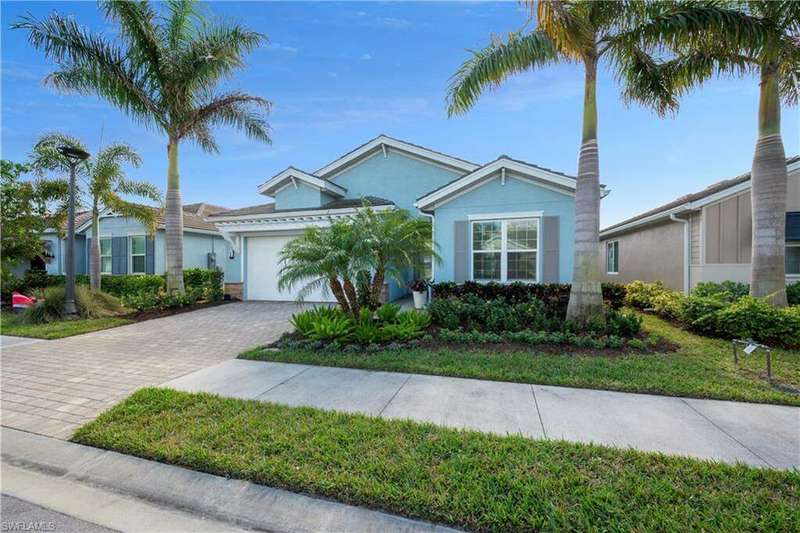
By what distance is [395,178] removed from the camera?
14562mm

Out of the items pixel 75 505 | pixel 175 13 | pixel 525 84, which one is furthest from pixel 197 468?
pixel 175 13

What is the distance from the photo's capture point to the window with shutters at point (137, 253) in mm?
16297

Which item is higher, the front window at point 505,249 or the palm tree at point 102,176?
the palm tree at point 102,176

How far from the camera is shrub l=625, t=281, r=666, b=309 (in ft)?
34.8

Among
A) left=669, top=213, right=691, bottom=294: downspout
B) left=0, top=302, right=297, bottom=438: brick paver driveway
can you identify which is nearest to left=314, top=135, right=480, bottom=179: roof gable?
left=669, top=213, right=691, bottom=294: downspout

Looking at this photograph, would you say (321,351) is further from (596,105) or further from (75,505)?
(596,105)

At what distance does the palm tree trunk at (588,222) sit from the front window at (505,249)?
2589 mm

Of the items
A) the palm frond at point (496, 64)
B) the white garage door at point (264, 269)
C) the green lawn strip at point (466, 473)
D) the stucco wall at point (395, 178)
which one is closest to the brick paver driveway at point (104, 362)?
the green lawn strip at point (466, 473)

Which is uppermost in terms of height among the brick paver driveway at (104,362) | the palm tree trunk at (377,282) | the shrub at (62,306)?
the palm tree trunk at (377,282)

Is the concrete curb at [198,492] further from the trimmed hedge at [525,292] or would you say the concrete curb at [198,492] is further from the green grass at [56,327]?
the trimmed hedge at [525,292]

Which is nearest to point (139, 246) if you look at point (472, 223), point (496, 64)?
point (472, 223)

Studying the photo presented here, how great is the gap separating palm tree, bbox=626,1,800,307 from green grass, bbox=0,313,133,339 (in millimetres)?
14228

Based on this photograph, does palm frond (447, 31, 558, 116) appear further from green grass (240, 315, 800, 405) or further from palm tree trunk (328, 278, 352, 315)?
green grass (240, 315, 800, 405)

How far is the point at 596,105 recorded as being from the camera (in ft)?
23.9
